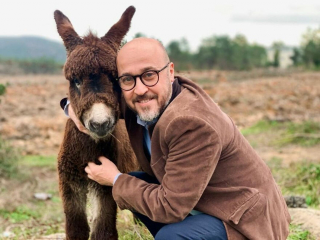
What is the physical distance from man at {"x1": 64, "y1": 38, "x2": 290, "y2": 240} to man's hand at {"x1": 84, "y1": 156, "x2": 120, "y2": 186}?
212 millimetres

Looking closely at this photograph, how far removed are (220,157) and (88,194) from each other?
156 cm

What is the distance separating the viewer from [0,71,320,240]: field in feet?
18.6

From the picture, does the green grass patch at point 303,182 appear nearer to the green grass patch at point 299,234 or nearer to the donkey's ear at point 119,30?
the green grass patch at point 299,234

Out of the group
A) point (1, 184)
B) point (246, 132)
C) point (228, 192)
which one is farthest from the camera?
point (246, 132)

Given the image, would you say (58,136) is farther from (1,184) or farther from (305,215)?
(305,215)

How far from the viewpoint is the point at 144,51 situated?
300 cm

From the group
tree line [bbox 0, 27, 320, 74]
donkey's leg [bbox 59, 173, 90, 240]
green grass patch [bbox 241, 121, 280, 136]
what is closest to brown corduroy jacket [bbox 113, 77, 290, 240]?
donkey's leg [bbox 59, 173, 90, 240]

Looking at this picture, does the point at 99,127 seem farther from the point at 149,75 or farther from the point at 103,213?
the point at 103,213

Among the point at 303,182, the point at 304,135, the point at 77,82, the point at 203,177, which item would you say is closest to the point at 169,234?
→ the point at 203,177

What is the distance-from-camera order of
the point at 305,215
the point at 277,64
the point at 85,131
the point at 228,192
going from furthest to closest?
the point at 277,64, the point at 305,215, the point at 85,131, the point at 228,192

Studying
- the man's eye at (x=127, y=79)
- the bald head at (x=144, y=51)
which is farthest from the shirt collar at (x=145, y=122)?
the bald head at (x=144, y=51)

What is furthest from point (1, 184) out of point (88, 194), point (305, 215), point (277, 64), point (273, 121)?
point (277, 64)

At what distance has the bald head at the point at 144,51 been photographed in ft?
9.82

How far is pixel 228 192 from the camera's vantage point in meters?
2.92
